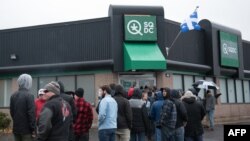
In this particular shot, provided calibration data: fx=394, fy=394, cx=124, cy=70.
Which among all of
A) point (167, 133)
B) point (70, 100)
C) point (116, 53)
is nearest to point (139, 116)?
point (167, 133)

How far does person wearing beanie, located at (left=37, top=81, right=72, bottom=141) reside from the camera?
21.3 feet

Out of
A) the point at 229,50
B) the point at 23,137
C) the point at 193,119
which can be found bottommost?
the point at 23,137

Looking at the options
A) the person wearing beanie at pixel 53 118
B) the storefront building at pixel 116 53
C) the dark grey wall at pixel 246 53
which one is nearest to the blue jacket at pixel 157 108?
the person wearing beanie at pixel 53 118

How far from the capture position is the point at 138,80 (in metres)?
19.3

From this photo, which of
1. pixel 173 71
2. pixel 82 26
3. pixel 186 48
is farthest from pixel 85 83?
pixel 186 48

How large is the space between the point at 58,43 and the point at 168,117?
454 inches

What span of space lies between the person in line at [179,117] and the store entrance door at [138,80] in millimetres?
8964

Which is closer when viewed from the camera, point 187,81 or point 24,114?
point 24,114

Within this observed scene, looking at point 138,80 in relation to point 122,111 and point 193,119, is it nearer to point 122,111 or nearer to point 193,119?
point 193,119

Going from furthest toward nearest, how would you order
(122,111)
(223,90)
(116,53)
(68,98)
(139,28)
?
1. (223,90)
2. (139,28)
3. (116,53)
4. (122,111)
5. (68,98)

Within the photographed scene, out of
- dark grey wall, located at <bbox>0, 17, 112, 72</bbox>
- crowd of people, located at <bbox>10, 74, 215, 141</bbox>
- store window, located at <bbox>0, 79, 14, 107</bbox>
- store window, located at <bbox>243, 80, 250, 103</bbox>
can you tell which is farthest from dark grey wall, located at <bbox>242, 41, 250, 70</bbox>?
crowd of people, located at <bbox>10, 74, 215, 141</bbox>

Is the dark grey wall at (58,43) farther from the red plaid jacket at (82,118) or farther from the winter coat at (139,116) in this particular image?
the red plaid jacket at (82,118)

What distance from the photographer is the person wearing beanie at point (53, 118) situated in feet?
21.3

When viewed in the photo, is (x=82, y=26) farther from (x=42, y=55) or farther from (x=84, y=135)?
(x=84, y=135)
